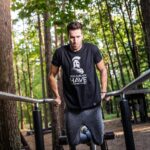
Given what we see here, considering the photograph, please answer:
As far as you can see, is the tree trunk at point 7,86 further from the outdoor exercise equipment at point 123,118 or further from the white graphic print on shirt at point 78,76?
the white graphic print on shirt at point 78,76

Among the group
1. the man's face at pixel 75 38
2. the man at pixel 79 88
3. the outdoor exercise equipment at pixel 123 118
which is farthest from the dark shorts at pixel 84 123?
the man's face at pixel 75 38

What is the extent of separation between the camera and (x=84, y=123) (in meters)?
4.33

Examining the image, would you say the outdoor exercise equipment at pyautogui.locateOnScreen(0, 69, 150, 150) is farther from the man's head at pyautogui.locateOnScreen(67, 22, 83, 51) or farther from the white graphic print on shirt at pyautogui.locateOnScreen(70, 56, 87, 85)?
the man's head at pyautogui.locateOnScreen(67, 22, 83, 51)

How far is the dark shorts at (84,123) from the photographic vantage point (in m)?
4.30

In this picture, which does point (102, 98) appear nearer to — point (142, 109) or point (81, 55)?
point (81, 55)

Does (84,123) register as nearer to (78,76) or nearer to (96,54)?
(78,76)

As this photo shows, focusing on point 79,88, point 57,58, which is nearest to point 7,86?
point 57,58

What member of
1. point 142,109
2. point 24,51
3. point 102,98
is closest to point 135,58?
point 142,109

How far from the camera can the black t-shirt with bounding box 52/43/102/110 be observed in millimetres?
4242

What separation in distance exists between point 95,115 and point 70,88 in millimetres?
403

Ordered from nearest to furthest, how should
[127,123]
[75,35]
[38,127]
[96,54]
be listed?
[127,123] → [38,127] → [75,35] → [96,54]

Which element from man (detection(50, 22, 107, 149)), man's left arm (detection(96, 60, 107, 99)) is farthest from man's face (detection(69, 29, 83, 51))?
man's left arm (detection(96, 60, 107, 99))

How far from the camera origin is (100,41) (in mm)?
31766

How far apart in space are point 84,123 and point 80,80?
478 millimetres
